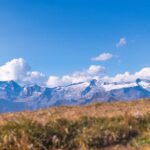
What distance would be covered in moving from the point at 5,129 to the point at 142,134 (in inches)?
198

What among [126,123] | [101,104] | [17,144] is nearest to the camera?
[17,144]

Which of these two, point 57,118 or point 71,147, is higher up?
point 57,118

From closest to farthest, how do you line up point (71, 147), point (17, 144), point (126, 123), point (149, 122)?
point (17, 144) → point (71, 147) → point (126, 123) → point (149, 122)

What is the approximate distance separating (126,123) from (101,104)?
29.7 feet

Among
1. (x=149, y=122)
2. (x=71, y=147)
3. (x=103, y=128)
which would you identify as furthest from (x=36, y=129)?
(x=149, y=122)

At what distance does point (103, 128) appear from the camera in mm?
13812

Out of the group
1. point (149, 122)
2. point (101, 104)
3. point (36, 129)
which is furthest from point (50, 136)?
point (101, 104)

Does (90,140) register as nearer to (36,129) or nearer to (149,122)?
(36,129)

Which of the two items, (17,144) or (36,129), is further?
(36,129)

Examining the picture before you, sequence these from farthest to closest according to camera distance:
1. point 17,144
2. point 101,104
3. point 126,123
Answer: point 101,104, point 126,123, point 17,144

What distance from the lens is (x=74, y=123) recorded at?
14.3 m

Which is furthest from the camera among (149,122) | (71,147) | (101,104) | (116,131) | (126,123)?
(101,104)

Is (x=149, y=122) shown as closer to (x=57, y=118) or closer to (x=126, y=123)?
(x=126, y=123)

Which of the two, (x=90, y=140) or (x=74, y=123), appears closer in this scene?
(x=90, y=140)
